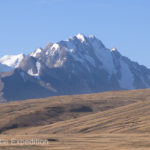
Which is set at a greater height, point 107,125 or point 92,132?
point 107,125

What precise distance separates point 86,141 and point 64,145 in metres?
9.51

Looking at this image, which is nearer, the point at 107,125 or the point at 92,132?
the point at 92,132

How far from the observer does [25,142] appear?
114562 mm

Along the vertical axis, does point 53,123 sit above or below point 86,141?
above

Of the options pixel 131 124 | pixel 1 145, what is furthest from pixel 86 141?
pixel 131 124

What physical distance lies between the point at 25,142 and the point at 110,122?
69.2 m

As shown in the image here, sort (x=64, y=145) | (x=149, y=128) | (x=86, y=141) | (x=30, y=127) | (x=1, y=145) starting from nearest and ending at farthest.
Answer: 1. (x=1, y=145)
2. (x=64, y=145)
3. (x=86, y=141)
4. (x=149, y=128)
5. (x=30, y=127)

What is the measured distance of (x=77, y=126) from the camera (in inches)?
7072

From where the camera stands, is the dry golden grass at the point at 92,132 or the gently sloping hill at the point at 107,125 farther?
the gently sloping hill at the point at 107,125

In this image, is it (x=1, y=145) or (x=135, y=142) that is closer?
(x=1, y=145)

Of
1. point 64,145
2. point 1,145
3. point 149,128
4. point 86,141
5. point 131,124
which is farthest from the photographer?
point 131,124

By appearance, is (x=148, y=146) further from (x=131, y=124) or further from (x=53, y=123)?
(x=53, y=123)

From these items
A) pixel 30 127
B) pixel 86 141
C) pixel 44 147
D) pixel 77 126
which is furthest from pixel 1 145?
pixel 30 127

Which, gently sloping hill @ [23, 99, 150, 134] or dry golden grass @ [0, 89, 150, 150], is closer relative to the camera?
dry golden grass @ [0, 89, 150, 150]
